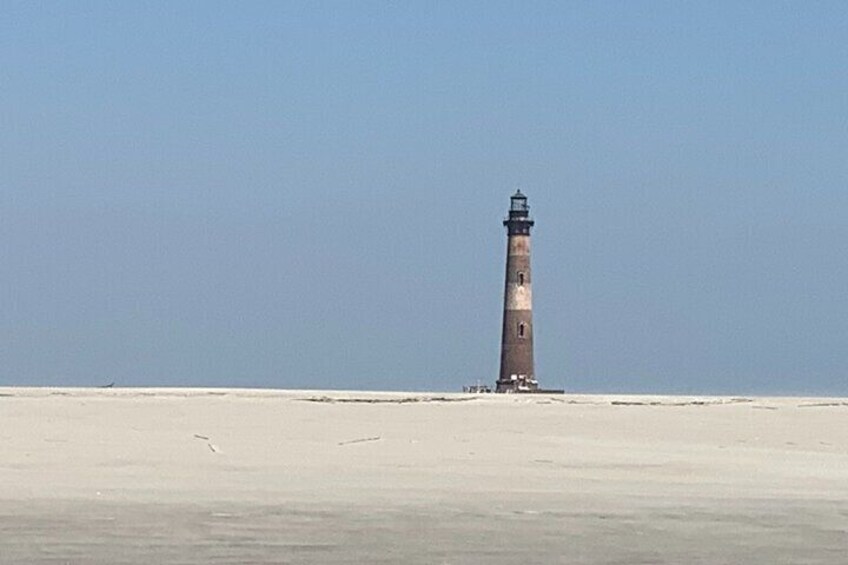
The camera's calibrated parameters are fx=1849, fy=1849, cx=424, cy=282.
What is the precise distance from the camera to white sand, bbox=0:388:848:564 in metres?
10.5

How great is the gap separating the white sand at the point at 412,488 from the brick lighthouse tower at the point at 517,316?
24554mm

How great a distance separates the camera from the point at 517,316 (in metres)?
50.8

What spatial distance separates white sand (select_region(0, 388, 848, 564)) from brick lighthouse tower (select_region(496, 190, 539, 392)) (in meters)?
24.6

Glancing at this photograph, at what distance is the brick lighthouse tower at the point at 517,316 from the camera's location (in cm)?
4966

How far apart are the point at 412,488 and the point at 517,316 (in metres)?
36.9

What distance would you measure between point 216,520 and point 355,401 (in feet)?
57.7

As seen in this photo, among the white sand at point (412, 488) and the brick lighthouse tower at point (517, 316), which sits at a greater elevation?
the brick lighthouse tower at point (517, 316)

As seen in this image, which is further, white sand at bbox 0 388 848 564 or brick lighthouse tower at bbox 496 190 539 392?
brick lighthouse tower at bbox 496 190 539 392

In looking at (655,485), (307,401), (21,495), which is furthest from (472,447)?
(307,401)

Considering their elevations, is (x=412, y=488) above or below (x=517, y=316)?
below

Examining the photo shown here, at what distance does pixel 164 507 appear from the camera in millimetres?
12328

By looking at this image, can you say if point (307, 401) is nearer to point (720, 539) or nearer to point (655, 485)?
point (655, 485)

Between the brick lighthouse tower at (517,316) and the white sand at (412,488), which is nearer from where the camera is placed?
the white sand at (412,488)

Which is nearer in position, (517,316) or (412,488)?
(412,488)
